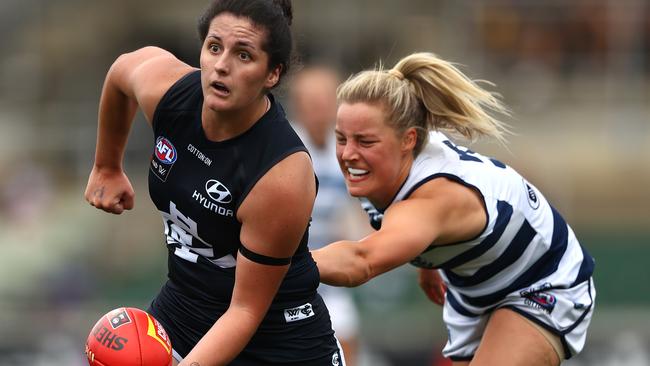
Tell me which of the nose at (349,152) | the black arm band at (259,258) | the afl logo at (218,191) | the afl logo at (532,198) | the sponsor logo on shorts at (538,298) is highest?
the afl logo at (218,191)

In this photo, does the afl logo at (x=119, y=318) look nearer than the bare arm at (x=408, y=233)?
Yes

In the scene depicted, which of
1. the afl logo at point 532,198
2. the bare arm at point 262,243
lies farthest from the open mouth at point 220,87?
the afl logo at point 532,198

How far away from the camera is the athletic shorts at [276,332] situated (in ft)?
15.5

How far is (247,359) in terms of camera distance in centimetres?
476

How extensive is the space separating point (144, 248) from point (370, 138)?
732 cm

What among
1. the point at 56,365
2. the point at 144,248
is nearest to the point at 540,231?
the point at 56,365

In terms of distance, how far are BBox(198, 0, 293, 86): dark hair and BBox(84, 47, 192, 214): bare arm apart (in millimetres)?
366

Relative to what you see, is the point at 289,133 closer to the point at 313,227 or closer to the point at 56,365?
the point at 313,227

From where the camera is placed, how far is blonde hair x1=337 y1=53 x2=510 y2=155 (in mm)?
5164

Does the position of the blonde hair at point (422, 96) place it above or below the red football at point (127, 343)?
above

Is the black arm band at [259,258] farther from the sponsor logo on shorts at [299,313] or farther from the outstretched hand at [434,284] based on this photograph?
the outstretched hand at [434,284]

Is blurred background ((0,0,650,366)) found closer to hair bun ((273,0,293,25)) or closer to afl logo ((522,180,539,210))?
afl logo ((522,180,539,210))

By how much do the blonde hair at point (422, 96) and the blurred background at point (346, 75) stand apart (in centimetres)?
478

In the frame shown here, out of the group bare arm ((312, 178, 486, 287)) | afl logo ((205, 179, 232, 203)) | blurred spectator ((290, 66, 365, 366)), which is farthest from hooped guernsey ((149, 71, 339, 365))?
blurred spectator ((290, 66, 365, 366))
